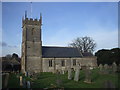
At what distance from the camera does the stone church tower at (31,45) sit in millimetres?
39781

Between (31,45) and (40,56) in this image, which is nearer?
(40,56)

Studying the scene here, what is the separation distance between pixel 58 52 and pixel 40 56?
17.4 feet

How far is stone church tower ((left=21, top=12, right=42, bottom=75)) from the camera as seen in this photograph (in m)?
39.8

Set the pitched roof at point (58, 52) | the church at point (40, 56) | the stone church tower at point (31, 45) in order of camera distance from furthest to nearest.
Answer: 1. the pitched roof at point (58, 52)
2. the church at point (40, 56)
3. the stone church tower at point (31, 45)

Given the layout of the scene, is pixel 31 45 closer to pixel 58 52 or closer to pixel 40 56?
pixel 40 56

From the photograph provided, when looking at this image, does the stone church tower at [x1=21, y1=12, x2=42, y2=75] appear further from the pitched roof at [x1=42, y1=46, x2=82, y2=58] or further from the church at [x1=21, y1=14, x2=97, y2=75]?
the pitched roof at [x1=42, y1=46, x2=82, y2=58]

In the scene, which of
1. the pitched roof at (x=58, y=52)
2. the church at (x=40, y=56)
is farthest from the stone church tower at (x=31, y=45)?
the pitched roof at (x=58, y=52)

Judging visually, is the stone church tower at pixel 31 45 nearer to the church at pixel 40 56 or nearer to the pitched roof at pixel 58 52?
the church at pixel 40 56

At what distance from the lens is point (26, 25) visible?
136 feet

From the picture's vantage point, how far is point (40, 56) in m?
41.0

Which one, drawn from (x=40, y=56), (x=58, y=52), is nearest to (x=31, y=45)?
(x=40, y=56)

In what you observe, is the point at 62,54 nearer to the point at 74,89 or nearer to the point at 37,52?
the point at 37,52

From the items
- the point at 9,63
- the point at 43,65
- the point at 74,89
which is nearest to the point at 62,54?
the point at 43,65

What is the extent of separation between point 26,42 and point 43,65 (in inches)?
250
